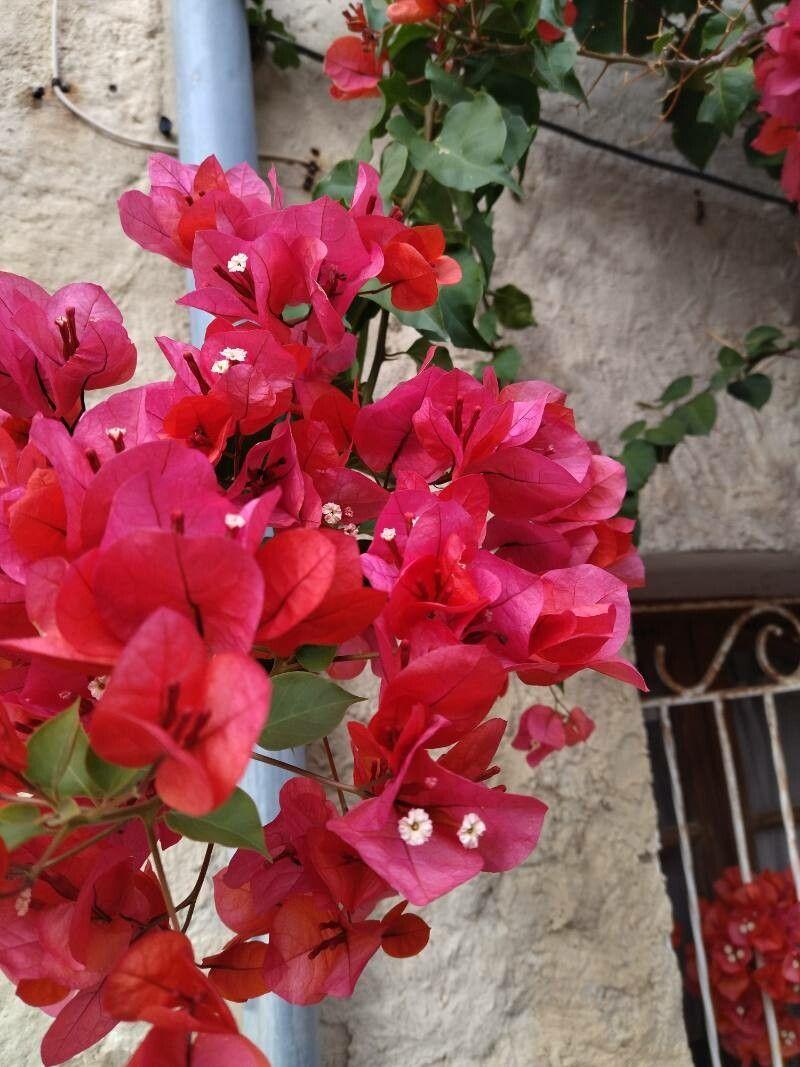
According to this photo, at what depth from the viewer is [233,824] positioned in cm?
34

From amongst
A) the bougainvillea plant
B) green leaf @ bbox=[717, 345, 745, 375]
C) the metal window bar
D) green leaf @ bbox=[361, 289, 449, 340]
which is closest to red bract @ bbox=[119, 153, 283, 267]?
green leaf @ bbox=[361, 289, 449, 340]

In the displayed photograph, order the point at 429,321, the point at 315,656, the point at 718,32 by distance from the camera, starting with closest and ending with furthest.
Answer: the point at 315,656 < the point at 429,321 < the point at 718,32

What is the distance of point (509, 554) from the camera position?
50 centimetres

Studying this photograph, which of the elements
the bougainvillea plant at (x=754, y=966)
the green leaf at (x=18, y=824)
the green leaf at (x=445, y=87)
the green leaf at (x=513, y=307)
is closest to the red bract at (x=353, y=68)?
the green leaf at (x=445, y=87)

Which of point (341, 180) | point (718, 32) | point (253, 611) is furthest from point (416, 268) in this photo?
point (718, 32)

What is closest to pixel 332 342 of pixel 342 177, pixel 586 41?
pixel 342 177

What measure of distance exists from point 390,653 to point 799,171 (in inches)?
40.7

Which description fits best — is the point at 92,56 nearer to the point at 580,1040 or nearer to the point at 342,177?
the point at 342,177

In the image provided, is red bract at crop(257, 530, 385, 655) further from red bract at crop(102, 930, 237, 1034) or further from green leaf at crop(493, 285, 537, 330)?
green leaf at crop(493, 285, 537, 330)

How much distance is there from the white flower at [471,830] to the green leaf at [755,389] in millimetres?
1047

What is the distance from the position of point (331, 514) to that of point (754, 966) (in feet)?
4.31

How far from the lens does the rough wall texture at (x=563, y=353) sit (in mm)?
962

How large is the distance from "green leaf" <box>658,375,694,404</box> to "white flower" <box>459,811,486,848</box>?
991 mm

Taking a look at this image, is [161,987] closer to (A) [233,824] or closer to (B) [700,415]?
(A) [233,824]
